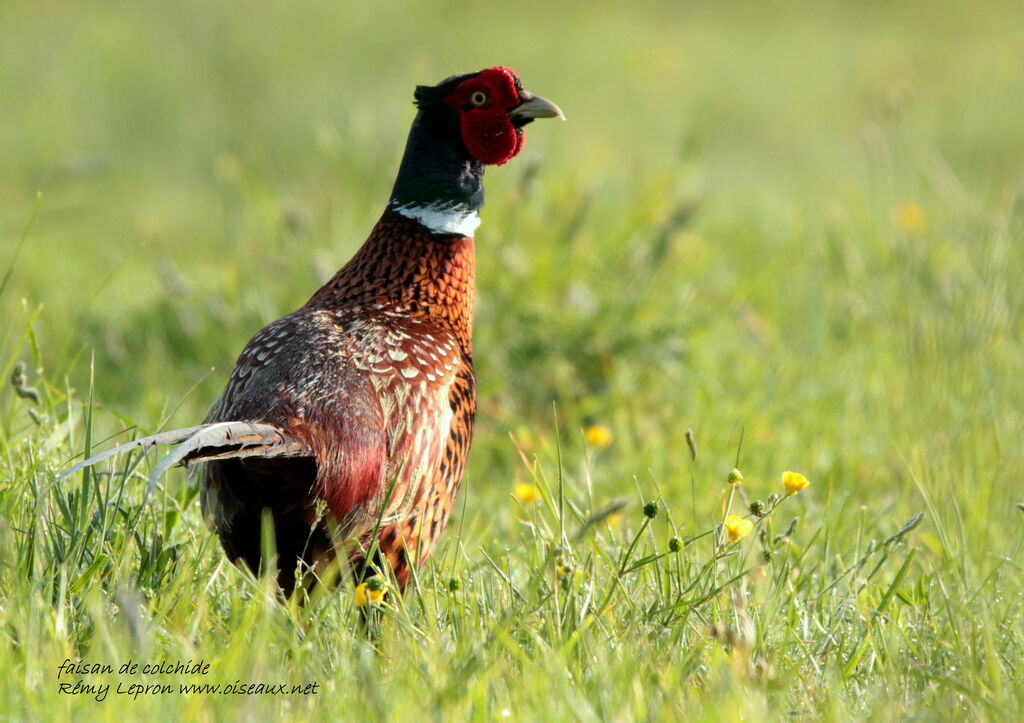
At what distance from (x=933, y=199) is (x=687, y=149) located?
2.98 m

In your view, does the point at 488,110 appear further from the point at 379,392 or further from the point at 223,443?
the point at 223,443

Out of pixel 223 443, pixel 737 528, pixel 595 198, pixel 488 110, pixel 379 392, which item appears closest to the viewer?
pixel 223 443

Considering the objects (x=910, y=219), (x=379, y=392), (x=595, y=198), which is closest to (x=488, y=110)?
(x=379, y=392)

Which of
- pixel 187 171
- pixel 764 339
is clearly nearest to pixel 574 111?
pixel 187 171

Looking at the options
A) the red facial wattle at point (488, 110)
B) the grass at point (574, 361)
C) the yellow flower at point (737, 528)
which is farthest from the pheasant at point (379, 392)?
the yellow flower at point (737, 528)

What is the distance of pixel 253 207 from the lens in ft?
16.6

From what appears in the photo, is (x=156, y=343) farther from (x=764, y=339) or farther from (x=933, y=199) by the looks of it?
(x=933, y=199)

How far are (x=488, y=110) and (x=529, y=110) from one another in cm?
12

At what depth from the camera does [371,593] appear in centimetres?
219

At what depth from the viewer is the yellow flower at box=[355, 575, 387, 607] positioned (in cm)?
217

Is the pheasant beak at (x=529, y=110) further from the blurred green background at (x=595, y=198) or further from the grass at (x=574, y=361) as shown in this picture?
the blurred green background at (x=595, y=198)

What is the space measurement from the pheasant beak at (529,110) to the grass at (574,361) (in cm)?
28

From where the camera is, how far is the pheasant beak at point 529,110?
312 cm

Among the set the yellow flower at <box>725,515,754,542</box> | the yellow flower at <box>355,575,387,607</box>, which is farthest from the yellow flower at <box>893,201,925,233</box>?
the yellow flower at <box>355,575,387,607</box>
